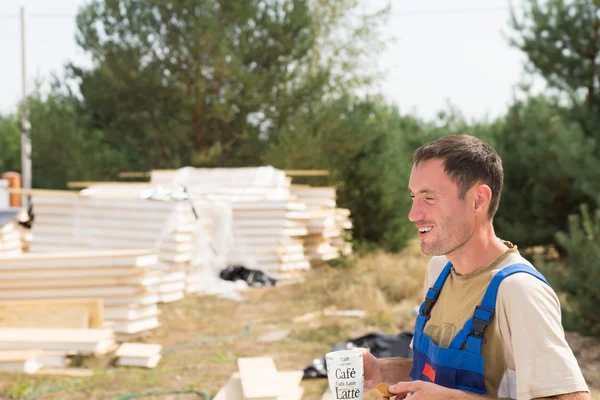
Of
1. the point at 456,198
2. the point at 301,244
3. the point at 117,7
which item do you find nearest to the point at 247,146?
the point at 117,7

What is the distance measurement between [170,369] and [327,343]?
2.05 metres

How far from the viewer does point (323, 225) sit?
15336mm

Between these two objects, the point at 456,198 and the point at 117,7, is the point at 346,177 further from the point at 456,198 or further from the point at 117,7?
the point at 456,198

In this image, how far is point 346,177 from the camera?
1906 cm

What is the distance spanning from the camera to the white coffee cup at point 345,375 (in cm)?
244

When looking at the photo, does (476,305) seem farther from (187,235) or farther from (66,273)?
(187,235)

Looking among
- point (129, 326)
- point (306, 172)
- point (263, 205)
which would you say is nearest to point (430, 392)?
point (129, 326)

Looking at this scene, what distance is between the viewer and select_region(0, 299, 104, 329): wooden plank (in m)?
8.23

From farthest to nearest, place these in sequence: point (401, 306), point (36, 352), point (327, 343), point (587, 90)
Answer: point (587, 90)
point (401, 306)
point (327, 343)
point (36, 352)

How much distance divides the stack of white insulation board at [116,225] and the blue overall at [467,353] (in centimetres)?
924

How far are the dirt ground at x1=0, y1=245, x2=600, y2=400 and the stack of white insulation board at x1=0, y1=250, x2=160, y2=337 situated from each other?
0.44 meters

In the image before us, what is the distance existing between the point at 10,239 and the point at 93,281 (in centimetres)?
623

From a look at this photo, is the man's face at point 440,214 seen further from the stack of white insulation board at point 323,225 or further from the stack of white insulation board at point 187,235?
the stack of white insulation board at point 323,225

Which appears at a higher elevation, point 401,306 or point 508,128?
point 508,128
